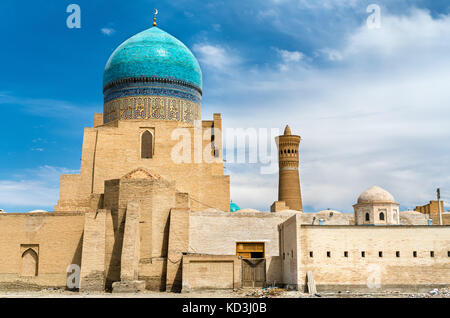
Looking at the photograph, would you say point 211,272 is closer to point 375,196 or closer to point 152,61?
point 375,196

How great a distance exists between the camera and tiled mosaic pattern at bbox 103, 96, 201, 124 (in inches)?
1070

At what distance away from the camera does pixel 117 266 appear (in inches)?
856

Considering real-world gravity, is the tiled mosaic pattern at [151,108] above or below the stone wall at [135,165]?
above

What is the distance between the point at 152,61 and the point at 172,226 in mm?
8945

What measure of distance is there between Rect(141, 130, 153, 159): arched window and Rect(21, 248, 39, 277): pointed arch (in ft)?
20.8

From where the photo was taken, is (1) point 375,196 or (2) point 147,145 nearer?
(1) point 375,196

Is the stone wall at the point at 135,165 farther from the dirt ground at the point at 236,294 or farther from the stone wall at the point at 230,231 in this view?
the dirt ground at the point at 236,294

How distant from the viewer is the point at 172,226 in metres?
22.1

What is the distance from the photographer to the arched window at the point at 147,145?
2621cm

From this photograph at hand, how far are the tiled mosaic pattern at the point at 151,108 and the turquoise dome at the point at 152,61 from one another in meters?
1.02

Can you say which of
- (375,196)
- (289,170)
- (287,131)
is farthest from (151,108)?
(287,131)

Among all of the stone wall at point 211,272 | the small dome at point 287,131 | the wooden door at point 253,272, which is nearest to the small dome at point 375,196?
the wooden door at point 253,272

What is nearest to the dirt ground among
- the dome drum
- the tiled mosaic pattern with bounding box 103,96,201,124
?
the tiled mosaic pattern with bounding box 103,96,201,124
